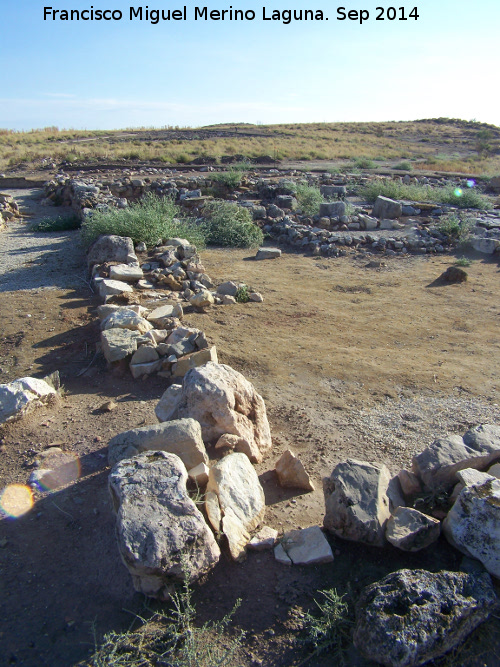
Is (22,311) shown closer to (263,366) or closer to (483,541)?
(263,366)

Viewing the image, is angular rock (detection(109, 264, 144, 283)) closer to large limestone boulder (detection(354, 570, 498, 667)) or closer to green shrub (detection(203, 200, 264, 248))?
green shrub (detection(203, 200, 264, 248))

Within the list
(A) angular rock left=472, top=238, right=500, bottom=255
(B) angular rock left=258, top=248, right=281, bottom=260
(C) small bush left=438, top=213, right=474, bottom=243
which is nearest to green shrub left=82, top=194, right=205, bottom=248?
(B) angular rock left=258, top=248, right=281, bottom=260

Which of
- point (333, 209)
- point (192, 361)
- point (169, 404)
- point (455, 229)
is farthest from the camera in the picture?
point (333, 209)

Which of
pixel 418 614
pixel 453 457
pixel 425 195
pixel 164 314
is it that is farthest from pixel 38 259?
pixel 425 195

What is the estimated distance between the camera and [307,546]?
2947 mm

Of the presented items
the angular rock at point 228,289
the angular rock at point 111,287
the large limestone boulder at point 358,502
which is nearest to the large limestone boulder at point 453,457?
the large limestone boulder at point 358,502

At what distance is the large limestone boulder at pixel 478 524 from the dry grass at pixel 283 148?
26165mm

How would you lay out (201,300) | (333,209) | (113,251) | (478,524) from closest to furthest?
(478,524) < (201,300) < (113,251) < (333,209)

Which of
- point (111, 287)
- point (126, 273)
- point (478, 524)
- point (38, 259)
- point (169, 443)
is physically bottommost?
point (478, 524)

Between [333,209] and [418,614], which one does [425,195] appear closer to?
[333,209]

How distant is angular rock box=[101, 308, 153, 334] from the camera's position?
18.6ft

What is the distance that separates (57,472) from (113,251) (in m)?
5.48

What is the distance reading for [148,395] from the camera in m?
4.84

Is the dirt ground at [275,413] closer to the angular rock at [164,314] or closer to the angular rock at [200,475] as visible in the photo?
the angular rock at [164,314]
